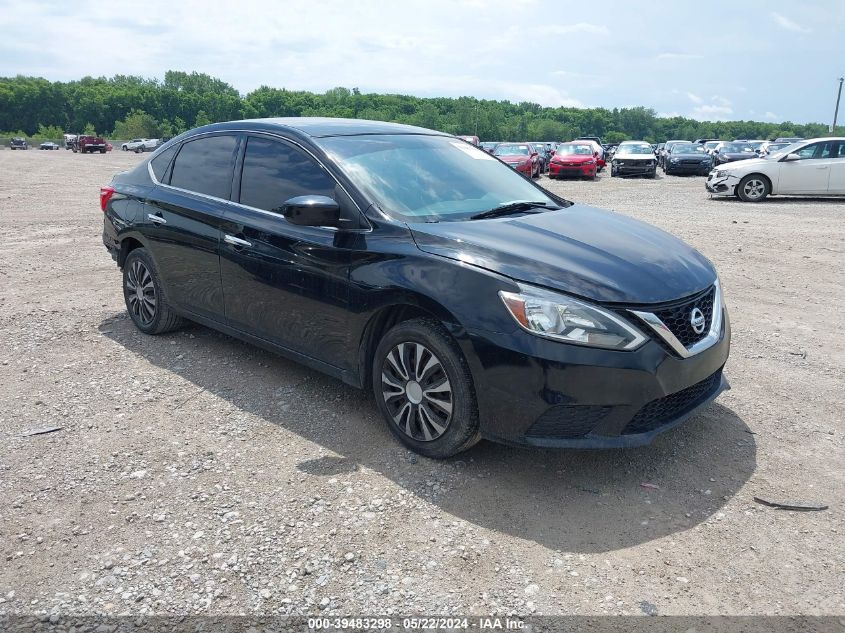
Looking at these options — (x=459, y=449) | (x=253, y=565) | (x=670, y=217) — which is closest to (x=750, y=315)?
(x=459, y=449)

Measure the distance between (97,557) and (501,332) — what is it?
2.00 m

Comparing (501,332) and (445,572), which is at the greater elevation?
(501,332)

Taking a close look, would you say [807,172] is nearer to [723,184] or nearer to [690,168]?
[723,184]

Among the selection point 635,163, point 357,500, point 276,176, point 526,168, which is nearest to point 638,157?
point 635,163

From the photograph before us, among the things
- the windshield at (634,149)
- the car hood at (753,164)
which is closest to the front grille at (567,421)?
the car hood at (753,164)

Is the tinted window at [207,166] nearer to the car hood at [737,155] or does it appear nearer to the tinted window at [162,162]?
the tinted window at [162,162]

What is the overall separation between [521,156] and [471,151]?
2174 centimetres

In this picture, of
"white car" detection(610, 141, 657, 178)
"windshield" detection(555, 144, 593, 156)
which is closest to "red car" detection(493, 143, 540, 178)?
"windshield" detection(555, 144, 593, 156)

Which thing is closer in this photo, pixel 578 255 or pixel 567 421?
pixel 567 421

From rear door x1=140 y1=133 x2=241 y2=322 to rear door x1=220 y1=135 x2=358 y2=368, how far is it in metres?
0.16

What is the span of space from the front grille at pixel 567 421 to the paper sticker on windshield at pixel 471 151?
2296mm

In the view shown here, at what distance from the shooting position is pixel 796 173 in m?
16.8

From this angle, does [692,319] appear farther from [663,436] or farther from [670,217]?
[670,217]

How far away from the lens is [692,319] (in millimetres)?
3469
